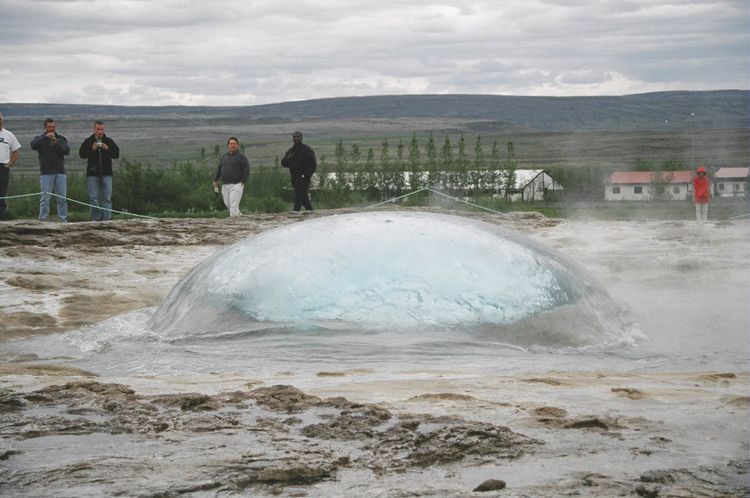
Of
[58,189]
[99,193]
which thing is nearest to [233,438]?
[58,189]

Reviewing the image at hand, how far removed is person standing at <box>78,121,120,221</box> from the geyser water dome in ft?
26.4

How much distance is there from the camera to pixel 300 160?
53.9 ft

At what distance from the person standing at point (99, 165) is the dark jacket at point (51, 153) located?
0.77ft

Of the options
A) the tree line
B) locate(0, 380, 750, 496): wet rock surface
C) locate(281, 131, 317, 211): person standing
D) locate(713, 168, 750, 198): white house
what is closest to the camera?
locate(0, 380, 750, 496): wet rock surface

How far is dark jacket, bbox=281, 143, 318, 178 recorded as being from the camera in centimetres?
1641

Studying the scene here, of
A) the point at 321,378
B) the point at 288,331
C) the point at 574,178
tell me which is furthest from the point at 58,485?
the point at 574,178

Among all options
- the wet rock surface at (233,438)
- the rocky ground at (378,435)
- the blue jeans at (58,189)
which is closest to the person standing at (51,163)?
the blue jeans at (58,189)

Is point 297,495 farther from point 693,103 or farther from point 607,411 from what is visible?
point 693,103

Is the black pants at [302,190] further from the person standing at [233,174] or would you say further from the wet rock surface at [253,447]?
the wet rock surface at [253,447]

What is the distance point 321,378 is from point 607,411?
59.3 inches

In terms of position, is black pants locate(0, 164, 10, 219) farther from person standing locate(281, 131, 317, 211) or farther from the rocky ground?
the rocky ground

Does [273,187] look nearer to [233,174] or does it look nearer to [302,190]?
[302,190]

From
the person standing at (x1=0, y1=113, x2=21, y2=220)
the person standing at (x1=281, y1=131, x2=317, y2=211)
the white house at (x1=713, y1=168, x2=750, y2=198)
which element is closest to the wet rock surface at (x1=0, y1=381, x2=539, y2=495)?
the person standing at (x1=0, y1=113, x2=21, y2=220)

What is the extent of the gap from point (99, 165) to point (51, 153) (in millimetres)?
604
